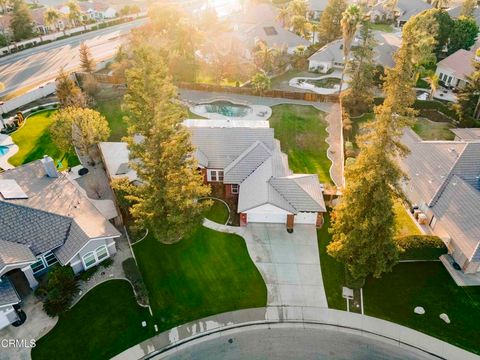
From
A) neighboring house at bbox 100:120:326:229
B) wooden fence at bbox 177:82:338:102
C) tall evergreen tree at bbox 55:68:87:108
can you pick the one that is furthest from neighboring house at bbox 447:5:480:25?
tall evergreen tree at bbox 55:68:87:108

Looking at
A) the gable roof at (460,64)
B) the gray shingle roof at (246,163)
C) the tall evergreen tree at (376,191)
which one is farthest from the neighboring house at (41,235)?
the gable roof at (460,64)

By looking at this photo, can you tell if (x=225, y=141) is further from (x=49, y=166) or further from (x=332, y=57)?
(x=332, y=57)

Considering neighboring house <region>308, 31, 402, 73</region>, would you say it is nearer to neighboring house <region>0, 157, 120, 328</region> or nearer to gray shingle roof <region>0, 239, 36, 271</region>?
neighboring house <region>0, 157, 120, 328</region>

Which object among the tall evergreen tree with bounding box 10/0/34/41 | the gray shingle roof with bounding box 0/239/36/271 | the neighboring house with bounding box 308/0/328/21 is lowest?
the gray shingle roof with bounding box 0/239/36/271

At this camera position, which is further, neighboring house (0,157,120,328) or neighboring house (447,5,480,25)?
neighboring house (447,5,480,25)

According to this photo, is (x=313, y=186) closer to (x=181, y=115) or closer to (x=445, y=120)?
(x=181, y=115)

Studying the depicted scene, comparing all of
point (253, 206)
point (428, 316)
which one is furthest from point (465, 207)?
point (253, 206)

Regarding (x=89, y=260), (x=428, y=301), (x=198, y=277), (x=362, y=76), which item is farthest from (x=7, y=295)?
(x=362, y=76)
